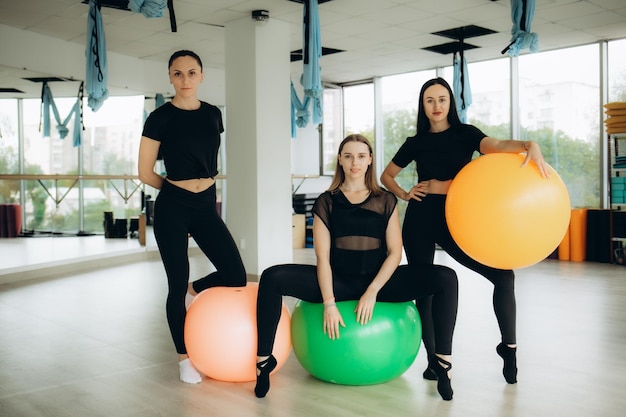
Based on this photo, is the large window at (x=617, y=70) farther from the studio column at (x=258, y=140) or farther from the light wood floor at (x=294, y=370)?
the studio column at (x=258, y=140)

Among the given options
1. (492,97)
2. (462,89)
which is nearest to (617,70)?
(492,97)

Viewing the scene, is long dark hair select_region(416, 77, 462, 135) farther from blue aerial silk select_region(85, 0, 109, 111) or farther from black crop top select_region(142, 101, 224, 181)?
blue aerial silk select_region(85, 0, 109, 111)

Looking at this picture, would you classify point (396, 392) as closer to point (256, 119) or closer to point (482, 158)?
point (482, 158)

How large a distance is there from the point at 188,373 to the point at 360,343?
0.86 meters

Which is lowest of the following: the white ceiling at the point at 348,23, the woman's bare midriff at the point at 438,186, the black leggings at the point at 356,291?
the black leggings at the point at 356,291

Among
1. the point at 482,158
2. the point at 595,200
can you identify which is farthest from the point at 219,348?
the point at 595,200

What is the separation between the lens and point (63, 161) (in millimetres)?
6988

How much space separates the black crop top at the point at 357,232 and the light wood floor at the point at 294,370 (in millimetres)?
549

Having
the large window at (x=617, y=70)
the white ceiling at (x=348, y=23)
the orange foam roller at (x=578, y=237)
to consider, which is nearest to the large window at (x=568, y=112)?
the large window at (x=617, y=70)

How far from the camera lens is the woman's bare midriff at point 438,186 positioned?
2637 millimetres

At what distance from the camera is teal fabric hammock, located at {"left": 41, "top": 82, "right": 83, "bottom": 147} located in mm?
6637

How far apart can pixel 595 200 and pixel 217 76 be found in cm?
549

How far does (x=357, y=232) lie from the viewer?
2.55 m

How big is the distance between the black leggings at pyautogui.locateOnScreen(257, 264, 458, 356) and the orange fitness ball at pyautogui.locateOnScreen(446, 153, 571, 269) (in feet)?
0.69
